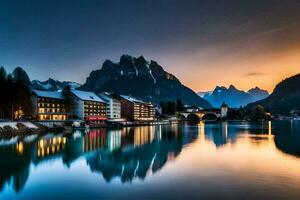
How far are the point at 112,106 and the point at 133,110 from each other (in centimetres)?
2387

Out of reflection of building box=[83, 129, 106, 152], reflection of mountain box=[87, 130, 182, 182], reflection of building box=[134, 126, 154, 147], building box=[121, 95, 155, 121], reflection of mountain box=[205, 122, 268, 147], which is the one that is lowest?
reflection of mountain box=[205, 122, 268, 147]

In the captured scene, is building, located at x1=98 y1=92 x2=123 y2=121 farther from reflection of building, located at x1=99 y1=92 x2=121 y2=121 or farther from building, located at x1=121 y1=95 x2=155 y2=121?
building, located at x1=121 y1=95 x2=155 y2=121

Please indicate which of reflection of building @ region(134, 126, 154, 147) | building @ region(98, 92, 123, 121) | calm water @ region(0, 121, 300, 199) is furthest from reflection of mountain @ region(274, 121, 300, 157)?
building @ region(98, 92, 123, 121)

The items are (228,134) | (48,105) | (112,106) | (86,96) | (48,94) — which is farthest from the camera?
(112,106)

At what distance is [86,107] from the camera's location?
120562 mm

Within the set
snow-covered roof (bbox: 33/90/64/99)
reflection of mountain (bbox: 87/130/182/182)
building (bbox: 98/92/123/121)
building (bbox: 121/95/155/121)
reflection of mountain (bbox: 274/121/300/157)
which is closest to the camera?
reflection of mountain (bbox: 87/130/182/182)

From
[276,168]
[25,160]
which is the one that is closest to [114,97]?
[25,160]

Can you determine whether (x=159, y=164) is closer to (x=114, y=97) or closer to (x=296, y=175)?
(x=296, y=175)

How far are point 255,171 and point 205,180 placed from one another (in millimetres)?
5609

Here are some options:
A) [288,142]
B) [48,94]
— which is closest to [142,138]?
[288,142]

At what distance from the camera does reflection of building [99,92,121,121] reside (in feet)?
447

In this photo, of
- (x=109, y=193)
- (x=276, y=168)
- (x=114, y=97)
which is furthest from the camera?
(x=114, y=97)

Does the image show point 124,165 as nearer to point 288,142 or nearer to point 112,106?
point 288,142

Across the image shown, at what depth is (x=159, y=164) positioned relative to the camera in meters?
29.6
